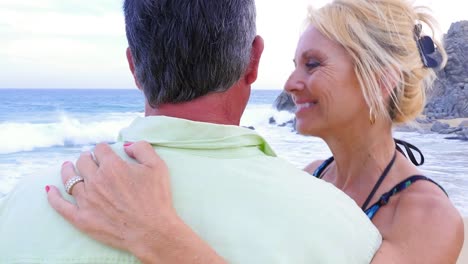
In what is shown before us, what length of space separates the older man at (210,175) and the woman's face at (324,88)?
47.4 inches

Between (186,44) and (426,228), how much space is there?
134 centimetres

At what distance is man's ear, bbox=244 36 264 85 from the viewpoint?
1.45m

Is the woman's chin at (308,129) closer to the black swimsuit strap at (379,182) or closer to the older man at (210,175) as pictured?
the black swimsuit strap at (379,182)

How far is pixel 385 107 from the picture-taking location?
263cm

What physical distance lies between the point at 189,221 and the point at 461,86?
134 ft

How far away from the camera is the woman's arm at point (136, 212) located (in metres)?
1.17

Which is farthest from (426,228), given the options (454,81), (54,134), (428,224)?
(454,81)

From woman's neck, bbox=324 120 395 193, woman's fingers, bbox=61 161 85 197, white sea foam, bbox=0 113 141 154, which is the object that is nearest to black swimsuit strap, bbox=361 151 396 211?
woman's neck, bbox=324 120 395 193

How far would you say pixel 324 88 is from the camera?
2.60m

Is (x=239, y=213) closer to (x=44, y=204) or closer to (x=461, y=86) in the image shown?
(x=44, y=204)

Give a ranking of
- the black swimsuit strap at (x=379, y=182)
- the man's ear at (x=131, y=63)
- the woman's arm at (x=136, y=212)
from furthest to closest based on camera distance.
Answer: the black swimsuit strap at (x=379, y=182) < the man's ear at (x=131, y=63) < the woman's arm at (x=136, y=212)

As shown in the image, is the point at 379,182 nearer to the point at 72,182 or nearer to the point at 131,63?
the point at 131,63

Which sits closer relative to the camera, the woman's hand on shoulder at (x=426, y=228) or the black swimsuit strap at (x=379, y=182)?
the woman's hand on shoulder at (x=426, y=228)

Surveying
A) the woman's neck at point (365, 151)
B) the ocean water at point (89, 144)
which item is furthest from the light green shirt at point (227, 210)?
the ocean water at point (89, 144)
